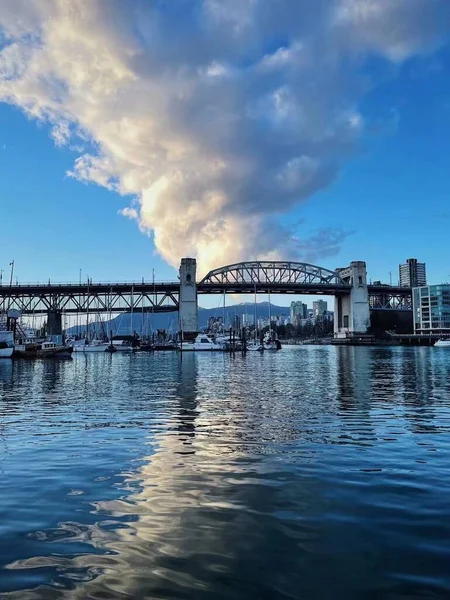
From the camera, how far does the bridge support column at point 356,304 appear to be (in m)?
182

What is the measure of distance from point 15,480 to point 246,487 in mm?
4894

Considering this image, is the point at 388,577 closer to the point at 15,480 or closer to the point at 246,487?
the point at 246,487

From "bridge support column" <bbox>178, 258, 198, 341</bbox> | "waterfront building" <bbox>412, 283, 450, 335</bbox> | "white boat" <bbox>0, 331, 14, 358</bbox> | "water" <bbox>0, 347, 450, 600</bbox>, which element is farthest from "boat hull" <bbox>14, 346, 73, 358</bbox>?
"waterfront building" <bbox>412, 283, 450, 335</bbox>

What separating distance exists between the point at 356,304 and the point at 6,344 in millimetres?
132723

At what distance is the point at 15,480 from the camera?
1054 cm

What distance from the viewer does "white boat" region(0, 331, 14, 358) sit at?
271 feet

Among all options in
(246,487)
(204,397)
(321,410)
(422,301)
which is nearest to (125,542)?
(246,487)

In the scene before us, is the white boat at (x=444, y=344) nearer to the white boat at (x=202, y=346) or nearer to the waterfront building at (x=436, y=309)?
the waterfront building at (x=436, y=309)

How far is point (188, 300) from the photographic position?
160125mm

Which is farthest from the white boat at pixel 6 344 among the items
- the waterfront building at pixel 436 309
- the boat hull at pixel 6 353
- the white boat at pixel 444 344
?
the waterfront building at pixel 436 309

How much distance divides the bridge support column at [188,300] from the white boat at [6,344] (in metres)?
73.4

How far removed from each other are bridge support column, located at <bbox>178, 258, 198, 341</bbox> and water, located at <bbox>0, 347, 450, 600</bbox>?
456ft

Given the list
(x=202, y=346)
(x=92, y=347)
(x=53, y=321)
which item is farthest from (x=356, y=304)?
(x=53, y=321)

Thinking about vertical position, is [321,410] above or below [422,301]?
below
